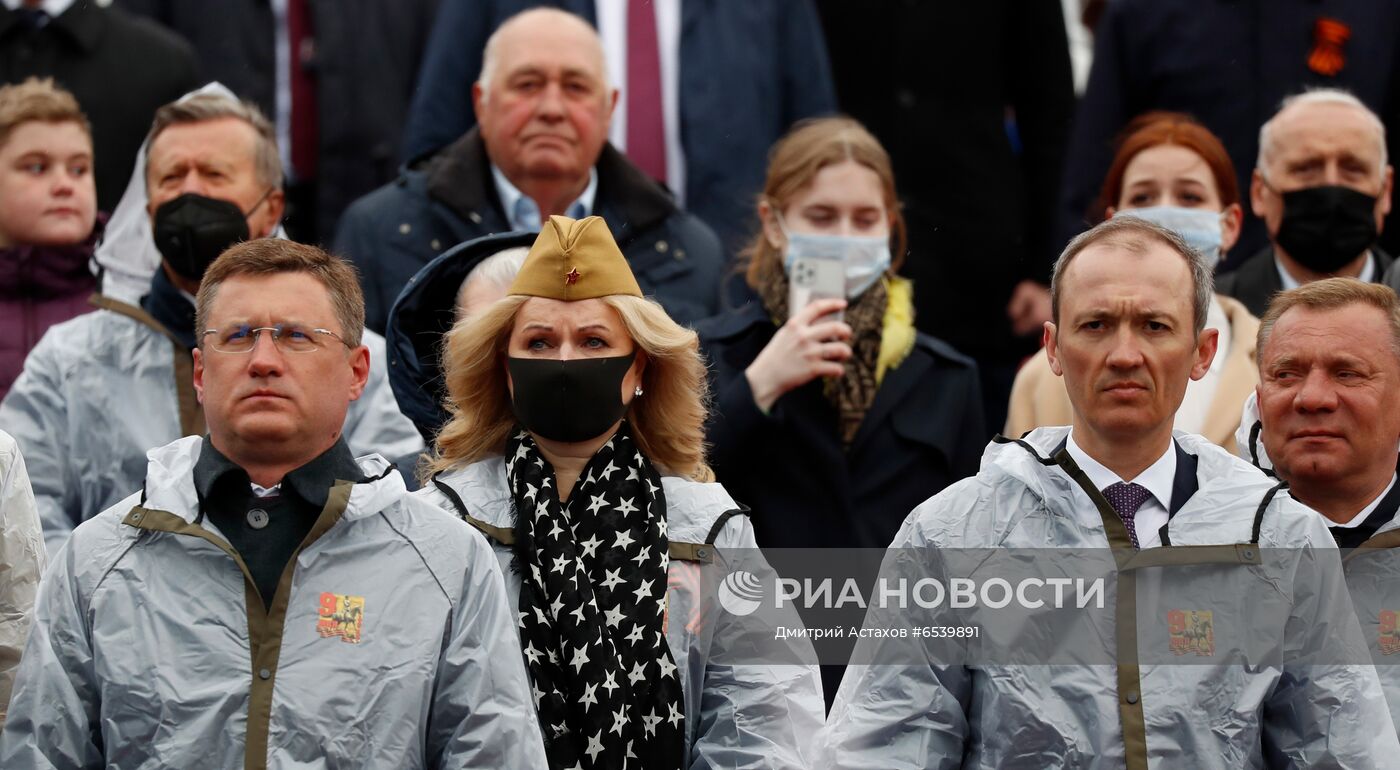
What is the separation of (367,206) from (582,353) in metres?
2.51

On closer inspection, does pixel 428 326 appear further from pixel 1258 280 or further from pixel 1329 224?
pixel 1329 224

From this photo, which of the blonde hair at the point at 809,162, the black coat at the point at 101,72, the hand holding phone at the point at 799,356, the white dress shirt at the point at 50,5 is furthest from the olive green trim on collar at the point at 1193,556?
the white dress shirt at the point at 50,5

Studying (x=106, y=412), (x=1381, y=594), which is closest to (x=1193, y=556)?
(x=1381, y=594)

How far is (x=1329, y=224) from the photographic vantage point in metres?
7.58

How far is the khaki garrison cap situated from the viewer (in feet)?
18.3

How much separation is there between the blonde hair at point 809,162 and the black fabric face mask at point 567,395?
210 centimetres

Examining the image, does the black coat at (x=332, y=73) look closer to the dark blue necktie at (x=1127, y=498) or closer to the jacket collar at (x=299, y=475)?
the jacket collar at (x=299, y=475)

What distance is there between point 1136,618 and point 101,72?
17.1ft

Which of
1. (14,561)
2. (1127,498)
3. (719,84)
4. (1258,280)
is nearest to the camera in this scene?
(1127,498)

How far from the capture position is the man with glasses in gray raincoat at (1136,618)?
4.86m

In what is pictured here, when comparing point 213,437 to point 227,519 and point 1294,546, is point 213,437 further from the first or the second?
point 1294,546

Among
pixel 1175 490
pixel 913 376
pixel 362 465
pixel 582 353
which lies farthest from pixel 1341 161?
pixel 362 465

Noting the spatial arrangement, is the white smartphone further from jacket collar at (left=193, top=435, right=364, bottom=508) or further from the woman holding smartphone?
jacket collar at (left=193, top=435, right=364, bottom=508)

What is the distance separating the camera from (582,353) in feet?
18.2
